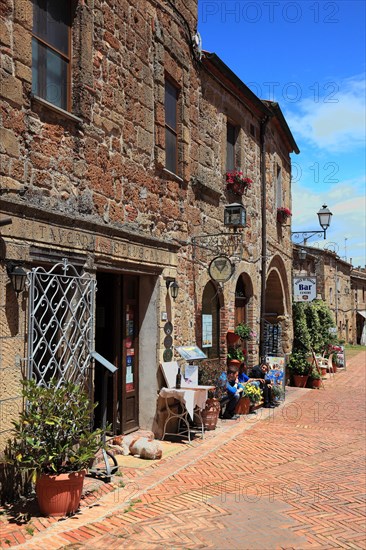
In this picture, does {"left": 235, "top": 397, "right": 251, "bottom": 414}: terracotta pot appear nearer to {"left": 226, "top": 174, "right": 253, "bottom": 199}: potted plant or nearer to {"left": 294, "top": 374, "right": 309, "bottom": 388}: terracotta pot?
{"left": 226, "top": 174, "right": 253, "bottom": 199}: potted plant

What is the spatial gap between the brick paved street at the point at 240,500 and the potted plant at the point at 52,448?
0.23m

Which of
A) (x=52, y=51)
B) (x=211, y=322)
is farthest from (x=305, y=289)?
(x=52, y=51)

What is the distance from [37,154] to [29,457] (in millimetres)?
2974

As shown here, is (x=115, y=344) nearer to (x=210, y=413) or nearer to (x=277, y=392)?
(x=210, y=413)

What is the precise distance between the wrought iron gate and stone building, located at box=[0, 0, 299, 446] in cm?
2

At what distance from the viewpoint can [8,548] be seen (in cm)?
417

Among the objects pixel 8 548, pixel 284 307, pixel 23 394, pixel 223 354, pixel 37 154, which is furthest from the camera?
pixel 284 307

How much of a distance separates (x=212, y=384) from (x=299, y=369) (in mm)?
6636

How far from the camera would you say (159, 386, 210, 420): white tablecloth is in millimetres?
7812

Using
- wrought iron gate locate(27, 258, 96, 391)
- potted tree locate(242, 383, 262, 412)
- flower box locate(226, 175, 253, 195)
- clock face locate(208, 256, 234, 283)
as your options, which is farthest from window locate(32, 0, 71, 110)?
potted tree locate(242, 383, 262, 412)

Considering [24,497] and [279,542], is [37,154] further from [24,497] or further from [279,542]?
[279,542]

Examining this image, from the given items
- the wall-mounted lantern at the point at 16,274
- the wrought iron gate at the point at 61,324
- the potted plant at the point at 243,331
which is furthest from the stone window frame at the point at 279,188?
the wall-mounted lantern at the point at 16,274

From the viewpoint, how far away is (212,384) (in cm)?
975

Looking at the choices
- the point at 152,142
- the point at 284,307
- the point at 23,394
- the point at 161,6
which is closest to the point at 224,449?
the point at 23,394
